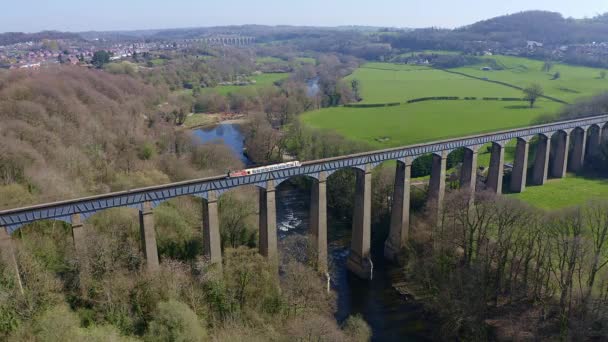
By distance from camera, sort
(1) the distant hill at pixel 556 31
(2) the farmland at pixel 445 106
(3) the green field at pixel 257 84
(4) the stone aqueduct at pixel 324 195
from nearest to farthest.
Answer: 1. (4) the stone aqueduct at pixel 324 195
2. (2) the farmland at pixel 445 106
3. (3) the green field at pixel 257 84
4. (1) the distant hill at pixel 556 31

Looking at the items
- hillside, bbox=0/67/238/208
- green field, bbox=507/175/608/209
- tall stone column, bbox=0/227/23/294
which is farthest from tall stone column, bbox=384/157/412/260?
tall stone column, bbox=0/227/23/294

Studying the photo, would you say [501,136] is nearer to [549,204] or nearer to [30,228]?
[549,204]

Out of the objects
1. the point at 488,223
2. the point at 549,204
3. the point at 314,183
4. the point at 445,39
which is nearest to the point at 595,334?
the point at 488,223

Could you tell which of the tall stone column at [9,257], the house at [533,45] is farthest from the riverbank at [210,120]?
→ the house at [533,45]

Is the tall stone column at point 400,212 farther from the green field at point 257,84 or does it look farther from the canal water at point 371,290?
the green field at point 257,84

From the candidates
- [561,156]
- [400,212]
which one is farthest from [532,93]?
[400,212]

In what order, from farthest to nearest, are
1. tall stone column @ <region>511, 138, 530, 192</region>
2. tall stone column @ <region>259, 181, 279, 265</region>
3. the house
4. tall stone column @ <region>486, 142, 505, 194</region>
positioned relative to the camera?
the house, tall stone column @ <region>511, 138, 530, 192</region>, tall stone column @ <region>486, 142, 505, 194</region>, tall stone column @ <region>259, 181, 279, 265</region>

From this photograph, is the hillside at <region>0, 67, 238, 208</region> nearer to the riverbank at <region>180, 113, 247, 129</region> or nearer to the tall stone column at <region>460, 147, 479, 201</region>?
the riverbank at <region>180, 113, 247, 129</region>
